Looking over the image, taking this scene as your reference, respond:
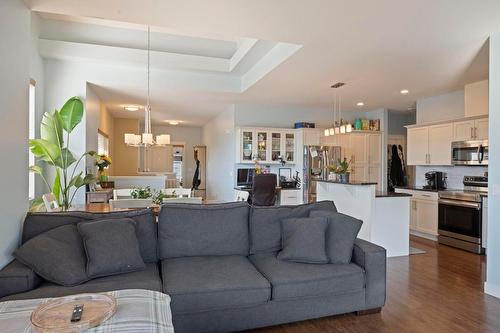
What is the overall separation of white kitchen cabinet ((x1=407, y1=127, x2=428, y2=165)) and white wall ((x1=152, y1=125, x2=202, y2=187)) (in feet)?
24.9

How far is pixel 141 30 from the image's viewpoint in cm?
514

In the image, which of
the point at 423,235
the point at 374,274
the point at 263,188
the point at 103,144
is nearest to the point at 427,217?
the point at 423,235

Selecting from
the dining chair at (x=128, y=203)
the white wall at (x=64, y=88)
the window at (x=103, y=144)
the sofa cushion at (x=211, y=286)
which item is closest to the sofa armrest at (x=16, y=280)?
the sofa cushion at (x=211, y=286)

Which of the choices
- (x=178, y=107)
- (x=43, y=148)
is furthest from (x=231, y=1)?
(x=178, y=107)

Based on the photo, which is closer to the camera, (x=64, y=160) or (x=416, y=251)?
(x=64, y=160)

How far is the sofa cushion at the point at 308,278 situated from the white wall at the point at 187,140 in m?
9.42

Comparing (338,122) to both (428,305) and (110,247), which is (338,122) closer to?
(428,305)

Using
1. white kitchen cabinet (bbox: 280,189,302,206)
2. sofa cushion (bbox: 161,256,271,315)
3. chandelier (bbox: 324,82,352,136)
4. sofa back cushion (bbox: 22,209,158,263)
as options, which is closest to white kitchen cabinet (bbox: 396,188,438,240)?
chandelier (bbox: 324,82,352,136)

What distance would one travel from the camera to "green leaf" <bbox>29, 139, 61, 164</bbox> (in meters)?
3.93

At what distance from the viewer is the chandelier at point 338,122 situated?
528 cm

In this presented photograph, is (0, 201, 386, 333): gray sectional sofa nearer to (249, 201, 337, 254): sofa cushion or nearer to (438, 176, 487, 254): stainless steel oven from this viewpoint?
(249, 201, 337, 254): sofa cushion

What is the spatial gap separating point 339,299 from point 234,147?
16.3ft

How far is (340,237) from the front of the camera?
9.41ft

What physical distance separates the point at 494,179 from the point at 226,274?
9.33 feet
